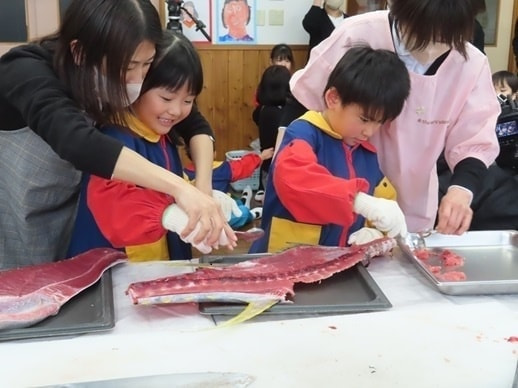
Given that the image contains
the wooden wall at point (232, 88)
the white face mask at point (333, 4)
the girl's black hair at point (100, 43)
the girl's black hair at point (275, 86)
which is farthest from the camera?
the wooden wall at point (232, 88)

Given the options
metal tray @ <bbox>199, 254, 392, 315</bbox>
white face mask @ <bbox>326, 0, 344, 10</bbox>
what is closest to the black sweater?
metal tray @ <bbox>199, 254, 392, 315</bbox>

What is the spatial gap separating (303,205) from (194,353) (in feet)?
1.66

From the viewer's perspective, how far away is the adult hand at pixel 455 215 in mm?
1438

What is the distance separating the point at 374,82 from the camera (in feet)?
4.78

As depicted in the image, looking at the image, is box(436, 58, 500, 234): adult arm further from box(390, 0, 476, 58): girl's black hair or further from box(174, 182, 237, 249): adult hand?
box(174, 182, 237, 249): adult hand

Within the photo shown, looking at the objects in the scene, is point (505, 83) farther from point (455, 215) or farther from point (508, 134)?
point (455, 215)

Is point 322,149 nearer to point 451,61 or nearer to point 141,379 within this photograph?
point 451,61

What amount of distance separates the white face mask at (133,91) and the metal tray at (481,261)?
0.68 metres

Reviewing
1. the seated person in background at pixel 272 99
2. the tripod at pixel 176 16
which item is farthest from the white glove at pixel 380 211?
the seated person in background at pixel 272 99

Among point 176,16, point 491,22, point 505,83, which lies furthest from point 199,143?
point 491,22

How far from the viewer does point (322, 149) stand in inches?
61.9

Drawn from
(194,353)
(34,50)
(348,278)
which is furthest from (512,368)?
(34,50)

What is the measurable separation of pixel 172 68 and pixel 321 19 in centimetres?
339

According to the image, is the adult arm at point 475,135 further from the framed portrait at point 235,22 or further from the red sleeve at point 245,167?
the framed portrait at point 235,22
